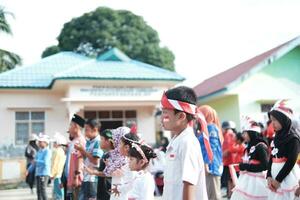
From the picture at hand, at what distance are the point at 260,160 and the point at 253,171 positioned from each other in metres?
0.17

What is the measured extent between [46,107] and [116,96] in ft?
10.8

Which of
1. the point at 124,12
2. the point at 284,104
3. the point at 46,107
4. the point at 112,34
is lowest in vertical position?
the point at 284,104

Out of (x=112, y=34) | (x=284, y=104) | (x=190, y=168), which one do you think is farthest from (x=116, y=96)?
(x=112, y=34)

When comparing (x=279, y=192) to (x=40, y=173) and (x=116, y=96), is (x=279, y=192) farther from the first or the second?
(x=116, y=96)

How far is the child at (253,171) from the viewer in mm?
4883

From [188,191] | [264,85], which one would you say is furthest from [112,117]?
[188,191]

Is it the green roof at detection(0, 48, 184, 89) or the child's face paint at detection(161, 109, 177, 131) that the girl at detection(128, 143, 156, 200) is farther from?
the green roof at detection(0, 48, 184, 89)

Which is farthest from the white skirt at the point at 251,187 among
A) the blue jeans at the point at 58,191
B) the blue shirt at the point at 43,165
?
the blue shirt at the point at 43,165

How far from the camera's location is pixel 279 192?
4375mm

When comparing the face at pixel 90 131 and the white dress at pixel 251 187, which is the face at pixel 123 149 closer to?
the face at pixel 90 131

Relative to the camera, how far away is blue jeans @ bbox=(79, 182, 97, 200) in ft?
17.4

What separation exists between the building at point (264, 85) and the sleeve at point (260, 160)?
9791mm

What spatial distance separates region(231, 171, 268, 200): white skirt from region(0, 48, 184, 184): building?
10838 millimetres

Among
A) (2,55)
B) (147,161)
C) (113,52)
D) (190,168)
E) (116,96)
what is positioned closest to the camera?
(190,168)
